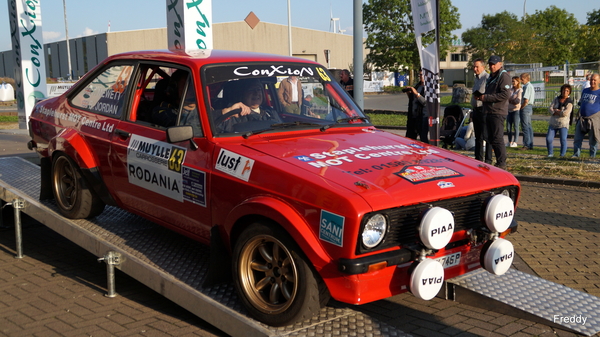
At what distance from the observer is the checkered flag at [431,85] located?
31.0 ft

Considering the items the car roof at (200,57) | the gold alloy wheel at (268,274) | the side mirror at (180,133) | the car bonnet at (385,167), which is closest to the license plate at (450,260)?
the car bonnet at (385,167)

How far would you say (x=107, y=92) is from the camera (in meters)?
5.43

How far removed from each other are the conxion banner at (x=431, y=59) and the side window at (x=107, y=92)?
554 cm

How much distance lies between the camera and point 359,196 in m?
3.28

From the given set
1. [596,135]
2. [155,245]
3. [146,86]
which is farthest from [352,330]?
[596,135]

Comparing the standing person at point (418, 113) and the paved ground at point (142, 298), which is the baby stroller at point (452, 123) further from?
the paved ground at point (142, 298)

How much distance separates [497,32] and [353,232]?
80.0m

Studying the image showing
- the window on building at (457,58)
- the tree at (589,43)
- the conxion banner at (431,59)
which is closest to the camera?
the conxion banner at (431,59)

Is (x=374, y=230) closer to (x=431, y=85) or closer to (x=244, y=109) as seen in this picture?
(x=244, y=109)

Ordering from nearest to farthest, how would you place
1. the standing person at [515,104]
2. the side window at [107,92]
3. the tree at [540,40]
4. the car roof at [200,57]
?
the car roof at [200,57], the side window at [107,92], the standing person at [515,104], the tree at [540,40]

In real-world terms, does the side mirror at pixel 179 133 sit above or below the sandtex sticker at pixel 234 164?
above

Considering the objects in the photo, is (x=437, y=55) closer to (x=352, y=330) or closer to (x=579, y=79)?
(x=352, y=330)

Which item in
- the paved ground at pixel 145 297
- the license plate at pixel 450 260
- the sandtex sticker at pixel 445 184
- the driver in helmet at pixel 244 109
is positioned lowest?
the paved ground at pixel 145 297

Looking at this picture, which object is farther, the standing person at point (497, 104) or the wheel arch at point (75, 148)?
the standing person at point (497, 104)
